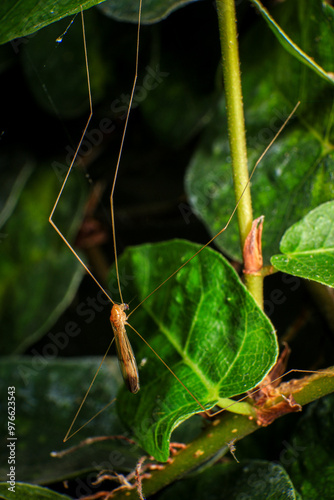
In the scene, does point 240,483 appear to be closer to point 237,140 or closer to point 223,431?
point 223,431

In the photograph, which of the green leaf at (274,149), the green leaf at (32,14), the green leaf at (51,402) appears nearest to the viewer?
the green leaf at (32,14)

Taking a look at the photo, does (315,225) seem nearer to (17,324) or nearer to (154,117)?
(154,117)

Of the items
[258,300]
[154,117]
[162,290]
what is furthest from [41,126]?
[258,300]

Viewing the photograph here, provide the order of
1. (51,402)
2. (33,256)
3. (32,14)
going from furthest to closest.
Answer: (33,256), (51,402), (32,14)

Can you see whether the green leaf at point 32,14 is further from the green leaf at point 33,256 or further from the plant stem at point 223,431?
the green leaf at point 33,256

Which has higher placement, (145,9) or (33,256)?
(145,9)

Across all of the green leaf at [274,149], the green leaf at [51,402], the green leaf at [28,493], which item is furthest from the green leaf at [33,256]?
the green leaf at [28,493]

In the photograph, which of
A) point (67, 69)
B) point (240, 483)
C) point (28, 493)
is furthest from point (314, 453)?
point (67, 69)
